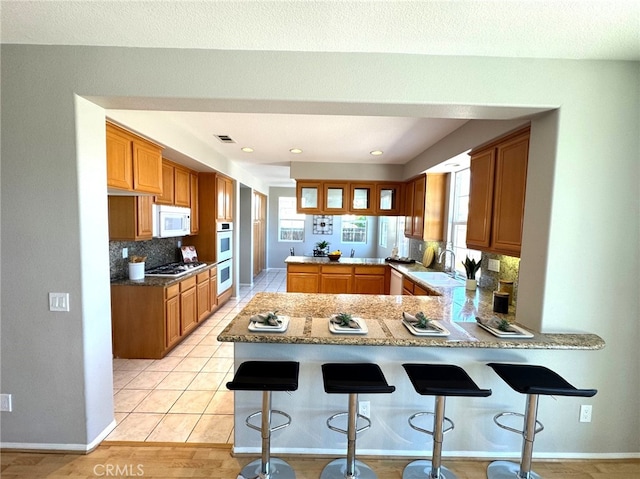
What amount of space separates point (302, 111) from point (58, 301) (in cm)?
190

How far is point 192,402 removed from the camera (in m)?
2.38

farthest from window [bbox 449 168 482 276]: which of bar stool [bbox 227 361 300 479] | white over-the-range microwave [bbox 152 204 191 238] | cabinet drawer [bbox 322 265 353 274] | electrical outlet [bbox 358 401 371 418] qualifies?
white over-the-range microwave [bbox 152 204 191 238]

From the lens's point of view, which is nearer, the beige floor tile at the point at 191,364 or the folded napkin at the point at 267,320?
the folded napkin at the point at 267,320

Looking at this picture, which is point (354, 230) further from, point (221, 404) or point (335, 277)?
point (221, 404)

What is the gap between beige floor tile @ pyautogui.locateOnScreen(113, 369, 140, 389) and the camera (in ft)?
8.56

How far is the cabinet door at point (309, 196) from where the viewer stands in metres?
4.65

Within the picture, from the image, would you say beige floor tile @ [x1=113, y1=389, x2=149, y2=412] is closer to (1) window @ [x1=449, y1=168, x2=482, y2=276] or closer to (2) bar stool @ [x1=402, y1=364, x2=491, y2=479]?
(2) bar stool @ [x1=402, y1=364, x2=491, y2=479]

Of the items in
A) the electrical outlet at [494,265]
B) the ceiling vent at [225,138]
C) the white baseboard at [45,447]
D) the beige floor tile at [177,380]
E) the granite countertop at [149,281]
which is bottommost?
the beige floor tile at [177,380]

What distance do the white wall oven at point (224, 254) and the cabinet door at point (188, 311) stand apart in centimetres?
94

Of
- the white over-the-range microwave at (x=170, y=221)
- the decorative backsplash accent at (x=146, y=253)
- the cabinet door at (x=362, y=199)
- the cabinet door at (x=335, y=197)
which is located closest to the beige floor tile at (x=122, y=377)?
→ the decorative backsplash accent at (x=146, y=253)

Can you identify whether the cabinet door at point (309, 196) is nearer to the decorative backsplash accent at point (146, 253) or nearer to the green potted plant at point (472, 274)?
the decorative backsplash accent at point (146, 253)

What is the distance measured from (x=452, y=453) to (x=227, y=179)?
4581mm

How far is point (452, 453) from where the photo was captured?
1889 mm

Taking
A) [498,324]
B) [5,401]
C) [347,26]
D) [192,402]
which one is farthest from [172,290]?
[498,324]
